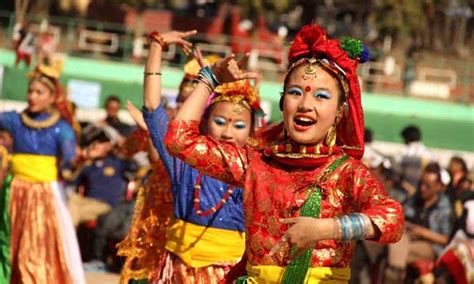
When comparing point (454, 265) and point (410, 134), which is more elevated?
point (410, 134)

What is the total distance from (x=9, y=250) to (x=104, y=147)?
1.21 meters

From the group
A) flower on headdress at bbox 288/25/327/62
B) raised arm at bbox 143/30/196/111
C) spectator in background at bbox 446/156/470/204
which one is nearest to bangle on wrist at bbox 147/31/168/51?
raised arm at bbox 143/30/196/111

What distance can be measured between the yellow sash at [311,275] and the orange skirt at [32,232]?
472 centimetres

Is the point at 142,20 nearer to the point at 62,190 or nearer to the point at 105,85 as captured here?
the point at 105,85

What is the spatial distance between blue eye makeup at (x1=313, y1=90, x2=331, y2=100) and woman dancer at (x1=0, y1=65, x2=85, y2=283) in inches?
183

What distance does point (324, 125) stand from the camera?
495 centimetres

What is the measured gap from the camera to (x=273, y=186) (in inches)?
195

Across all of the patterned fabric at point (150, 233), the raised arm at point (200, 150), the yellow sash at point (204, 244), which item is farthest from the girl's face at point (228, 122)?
the raised arm at point (200, 150)

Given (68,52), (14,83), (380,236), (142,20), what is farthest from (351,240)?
(142,20)

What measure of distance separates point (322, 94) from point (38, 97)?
4713 mm

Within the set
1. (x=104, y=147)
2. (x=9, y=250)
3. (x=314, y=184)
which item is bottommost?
(x=9, y=250)

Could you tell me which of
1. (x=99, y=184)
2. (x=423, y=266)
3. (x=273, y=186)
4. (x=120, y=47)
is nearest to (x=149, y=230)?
(x=273, y=186)

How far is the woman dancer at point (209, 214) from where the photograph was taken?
268 inches

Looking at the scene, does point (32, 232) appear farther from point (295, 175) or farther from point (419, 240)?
point (295, 175)
